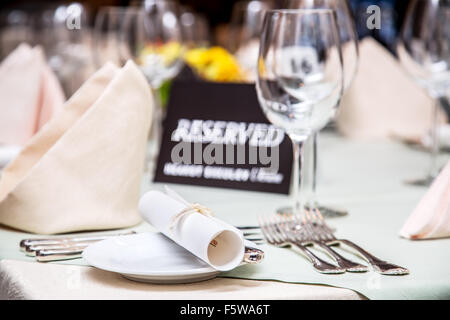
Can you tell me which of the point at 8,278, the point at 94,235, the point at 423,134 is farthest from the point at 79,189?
the point at 423,134

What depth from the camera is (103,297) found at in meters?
0.76

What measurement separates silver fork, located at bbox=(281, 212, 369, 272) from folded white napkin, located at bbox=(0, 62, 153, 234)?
0.85 feet

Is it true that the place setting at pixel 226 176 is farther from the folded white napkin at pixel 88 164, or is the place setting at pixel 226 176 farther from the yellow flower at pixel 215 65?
the yellow flower at pixel 215 65

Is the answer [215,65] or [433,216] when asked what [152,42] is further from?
[433,216]

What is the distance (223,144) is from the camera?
55.3 inches

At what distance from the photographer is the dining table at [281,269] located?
2.52 ft

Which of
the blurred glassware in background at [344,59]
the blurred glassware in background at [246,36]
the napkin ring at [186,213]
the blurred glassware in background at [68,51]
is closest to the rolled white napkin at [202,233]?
the napkin ring at [186,213]

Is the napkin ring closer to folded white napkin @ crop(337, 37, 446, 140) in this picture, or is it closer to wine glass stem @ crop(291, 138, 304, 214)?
wine glass stem @ crop(291, 138, 304, 214)

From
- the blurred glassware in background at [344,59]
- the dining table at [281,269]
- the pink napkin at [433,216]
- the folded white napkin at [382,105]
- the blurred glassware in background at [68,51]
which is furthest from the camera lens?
the blurred glassware in background at [68,51]

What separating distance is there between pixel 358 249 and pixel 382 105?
43.0 inches

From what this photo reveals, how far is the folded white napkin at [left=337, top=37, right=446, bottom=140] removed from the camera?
190cm

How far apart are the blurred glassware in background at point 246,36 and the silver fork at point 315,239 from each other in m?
1.02

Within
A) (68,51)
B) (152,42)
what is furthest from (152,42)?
(68,51)
